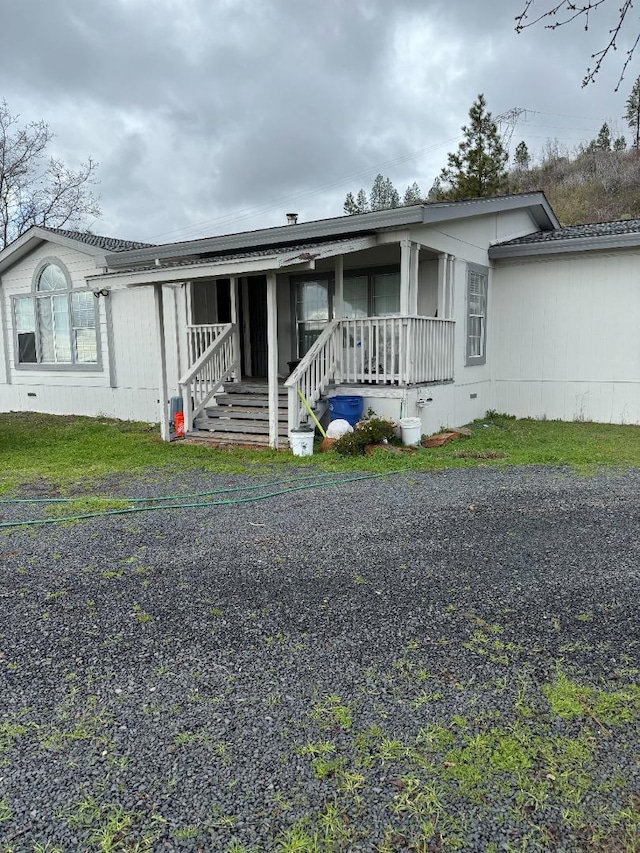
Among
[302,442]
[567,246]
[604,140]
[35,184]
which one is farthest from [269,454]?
[604,140]

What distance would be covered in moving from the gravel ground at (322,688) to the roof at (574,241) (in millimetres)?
6526

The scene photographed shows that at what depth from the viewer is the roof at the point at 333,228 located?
7239mm

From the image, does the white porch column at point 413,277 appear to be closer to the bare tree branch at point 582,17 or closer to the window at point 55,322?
the bare tree branch at point 582,17

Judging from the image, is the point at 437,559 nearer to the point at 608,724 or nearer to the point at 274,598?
the point at 274,598

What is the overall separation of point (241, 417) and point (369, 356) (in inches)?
86.6

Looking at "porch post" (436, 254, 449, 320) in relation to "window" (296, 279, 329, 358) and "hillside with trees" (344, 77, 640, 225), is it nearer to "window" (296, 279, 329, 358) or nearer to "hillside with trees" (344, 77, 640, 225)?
"window" (296, 279, 329, 358)

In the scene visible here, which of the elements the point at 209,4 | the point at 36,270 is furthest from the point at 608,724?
the point at 36,270

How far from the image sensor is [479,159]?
2317 cm

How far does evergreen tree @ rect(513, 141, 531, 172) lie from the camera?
3269 cm

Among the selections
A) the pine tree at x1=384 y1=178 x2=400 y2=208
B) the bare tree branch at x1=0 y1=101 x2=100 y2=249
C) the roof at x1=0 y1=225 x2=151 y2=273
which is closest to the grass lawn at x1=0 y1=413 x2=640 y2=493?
the roof at x1=0 y1=225 x2=151 y2=273

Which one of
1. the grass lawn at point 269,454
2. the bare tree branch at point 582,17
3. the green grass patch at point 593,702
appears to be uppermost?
the bare tree branch at point 582,17

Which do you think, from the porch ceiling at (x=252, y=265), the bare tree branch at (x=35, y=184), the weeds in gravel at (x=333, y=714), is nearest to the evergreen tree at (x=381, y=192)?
the bare tree branch at (x=35, y=184)

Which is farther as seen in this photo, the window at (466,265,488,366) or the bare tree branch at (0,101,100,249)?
the bare tree branch at (0,101,100,249)

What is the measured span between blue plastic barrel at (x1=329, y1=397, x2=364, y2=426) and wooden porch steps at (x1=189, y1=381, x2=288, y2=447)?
0.80 metres
